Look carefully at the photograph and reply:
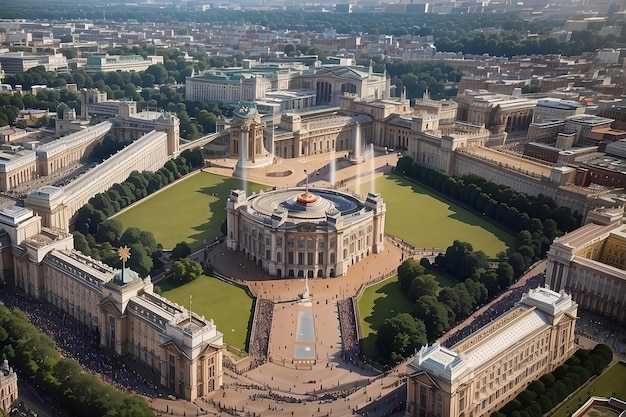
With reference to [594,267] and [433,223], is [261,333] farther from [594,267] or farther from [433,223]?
[433,223]

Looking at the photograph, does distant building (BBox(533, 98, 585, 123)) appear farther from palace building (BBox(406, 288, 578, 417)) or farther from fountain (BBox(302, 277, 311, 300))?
palace building (BBox(406, 288, 578, 417))

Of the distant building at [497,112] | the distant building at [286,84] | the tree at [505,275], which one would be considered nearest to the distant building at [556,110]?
the distant building at [497,112]

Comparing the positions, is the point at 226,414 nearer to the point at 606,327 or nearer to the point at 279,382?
the point at 279,382

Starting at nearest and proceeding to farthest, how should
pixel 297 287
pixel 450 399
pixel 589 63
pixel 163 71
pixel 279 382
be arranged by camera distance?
pixel 450 399 → pixel 279 382 → pixel 297 287 → pixel 589 63 → pixel 163 71

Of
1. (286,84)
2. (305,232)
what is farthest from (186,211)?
(286,84)

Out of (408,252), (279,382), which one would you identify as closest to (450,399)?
(279,382)

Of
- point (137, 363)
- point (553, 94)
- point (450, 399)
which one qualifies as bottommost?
point (137, 363)

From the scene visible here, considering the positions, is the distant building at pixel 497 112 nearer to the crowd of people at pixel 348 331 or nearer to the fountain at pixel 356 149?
the fountain at pixel 356 149
